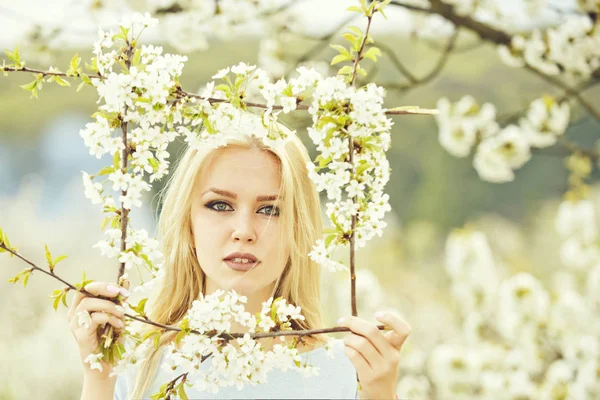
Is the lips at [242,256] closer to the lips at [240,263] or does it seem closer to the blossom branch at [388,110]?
the lips at [240,263]

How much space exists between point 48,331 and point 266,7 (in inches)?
53.5

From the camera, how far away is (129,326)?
849mm

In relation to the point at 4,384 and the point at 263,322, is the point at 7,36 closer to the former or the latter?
the point at 4,384

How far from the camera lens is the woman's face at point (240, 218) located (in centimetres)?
107

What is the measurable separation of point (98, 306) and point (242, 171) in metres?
0.35

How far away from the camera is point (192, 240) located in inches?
48.0

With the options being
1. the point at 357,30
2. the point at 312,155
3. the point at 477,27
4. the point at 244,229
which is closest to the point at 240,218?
the point at 244,229

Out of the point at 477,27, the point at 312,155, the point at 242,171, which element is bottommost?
the point at 242,171

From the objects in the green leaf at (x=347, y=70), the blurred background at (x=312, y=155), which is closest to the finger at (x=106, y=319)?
the green leaf at (x=347, y=70)

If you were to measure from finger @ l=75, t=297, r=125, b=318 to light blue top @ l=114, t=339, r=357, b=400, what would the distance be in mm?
436

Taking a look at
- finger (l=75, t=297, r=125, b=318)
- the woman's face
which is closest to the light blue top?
the woman's face

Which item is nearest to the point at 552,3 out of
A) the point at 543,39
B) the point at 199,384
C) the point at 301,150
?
the point at 543,39

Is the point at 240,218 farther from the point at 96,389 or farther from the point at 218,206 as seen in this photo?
the point at 96,389

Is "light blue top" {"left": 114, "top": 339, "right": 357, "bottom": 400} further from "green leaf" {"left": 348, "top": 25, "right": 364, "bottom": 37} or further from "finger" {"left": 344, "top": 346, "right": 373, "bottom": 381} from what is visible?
"green leaf" {"left": 348, "top": 25, "right": 364, "bottom": 37}
